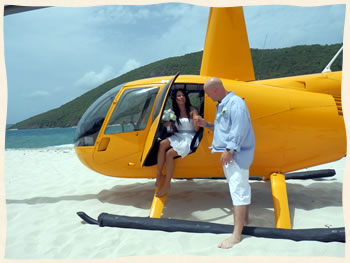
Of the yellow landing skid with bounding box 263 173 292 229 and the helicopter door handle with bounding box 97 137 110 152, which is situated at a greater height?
the helicopter door handle with bounding box 97 137 110 152

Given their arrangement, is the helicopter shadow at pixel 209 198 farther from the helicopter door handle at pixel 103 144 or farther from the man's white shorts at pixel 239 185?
the helicopter door handle at pixel 103 144

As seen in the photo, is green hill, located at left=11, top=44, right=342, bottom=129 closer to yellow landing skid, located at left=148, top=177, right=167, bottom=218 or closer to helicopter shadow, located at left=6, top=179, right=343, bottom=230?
helicopter shadow, located at left=6, top=179, right=343, bottom=230

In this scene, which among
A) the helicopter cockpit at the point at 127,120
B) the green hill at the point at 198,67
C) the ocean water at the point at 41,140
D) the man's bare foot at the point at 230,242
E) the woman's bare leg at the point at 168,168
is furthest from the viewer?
the ocean water at the point at 41,140

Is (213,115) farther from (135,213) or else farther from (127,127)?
(135,213)

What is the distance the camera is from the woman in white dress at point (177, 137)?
3498 millimetres

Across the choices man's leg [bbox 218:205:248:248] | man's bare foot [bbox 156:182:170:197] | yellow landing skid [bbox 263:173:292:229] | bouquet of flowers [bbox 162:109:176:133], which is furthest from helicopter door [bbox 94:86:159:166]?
yellow landing skid [bbox 263:173:292:229]

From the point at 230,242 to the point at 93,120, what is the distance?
103 inches

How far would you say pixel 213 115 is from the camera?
3619mm

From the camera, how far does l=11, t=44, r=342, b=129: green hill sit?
1445cm

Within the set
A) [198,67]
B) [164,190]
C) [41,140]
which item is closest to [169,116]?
[164,190]

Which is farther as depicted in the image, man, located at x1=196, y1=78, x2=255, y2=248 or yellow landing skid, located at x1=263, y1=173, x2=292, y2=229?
yellow landing skid, located at x1=263, y1=173, x2=292, y2=229

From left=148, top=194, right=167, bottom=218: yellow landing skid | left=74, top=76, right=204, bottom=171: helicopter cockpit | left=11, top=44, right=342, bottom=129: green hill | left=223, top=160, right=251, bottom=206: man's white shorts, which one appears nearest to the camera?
→ left=223, top=160, right=251, bottom=206: man's white shorts

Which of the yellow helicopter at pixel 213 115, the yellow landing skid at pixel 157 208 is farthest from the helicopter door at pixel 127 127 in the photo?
the yellow landing skid at pixel 157 208

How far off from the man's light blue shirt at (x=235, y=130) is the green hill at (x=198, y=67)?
120 centimetres
